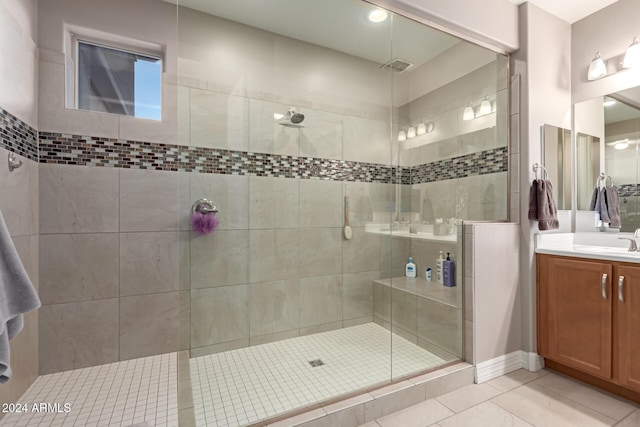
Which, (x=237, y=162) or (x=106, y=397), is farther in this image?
(x=237, y=162)

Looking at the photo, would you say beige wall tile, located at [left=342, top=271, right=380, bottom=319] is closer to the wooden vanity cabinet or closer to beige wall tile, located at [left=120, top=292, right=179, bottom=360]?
the wooden vanity cabinet

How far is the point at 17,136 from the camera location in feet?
5.46

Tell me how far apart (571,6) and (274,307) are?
3139 mm

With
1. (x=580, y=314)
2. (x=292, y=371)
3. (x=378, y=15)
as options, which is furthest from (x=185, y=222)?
(x=580, y=314)

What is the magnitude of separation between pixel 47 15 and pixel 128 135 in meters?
0.85

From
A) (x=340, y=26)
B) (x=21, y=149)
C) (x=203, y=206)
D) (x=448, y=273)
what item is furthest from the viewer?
(x=448, y=273)

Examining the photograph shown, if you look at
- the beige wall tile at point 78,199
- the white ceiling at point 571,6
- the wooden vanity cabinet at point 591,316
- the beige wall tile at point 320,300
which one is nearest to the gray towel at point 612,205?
the wooden vanity cabinet at point 591,316

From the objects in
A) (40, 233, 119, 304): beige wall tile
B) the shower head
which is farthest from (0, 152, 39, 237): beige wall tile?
the shower head

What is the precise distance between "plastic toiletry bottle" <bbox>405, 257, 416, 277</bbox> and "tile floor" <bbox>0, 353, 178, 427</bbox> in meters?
1.95

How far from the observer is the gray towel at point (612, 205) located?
217 cm

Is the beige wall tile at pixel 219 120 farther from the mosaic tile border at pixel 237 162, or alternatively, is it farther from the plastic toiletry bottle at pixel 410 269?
the plastic toiletry bottle at pixel 410 269

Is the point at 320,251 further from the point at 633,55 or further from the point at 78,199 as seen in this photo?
the point at 633,55

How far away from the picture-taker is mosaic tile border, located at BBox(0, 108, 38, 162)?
1537 mm

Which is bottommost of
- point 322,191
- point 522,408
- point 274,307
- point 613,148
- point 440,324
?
point 522,408
